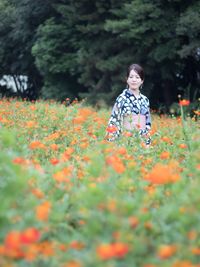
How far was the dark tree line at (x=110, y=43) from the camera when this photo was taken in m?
17.3

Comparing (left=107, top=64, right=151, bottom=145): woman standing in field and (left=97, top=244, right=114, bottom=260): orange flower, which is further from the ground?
(left=107, top=64, right=151, bottom=145): woman standing in field

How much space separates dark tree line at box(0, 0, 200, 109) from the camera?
17.3 m

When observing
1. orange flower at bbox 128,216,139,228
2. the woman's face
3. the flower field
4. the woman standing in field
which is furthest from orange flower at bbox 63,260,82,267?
the woman's face

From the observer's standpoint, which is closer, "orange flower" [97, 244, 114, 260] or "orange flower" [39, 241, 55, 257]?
"orange flower" [97, 244, 114, 260]

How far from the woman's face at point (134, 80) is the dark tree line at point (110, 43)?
359 inches

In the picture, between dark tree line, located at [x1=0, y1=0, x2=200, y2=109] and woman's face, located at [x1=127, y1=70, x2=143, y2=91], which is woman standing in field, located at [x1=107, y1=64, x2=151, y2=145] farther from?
dark tree line, located at [x1=0, y1=0, x2=200, y2=109]

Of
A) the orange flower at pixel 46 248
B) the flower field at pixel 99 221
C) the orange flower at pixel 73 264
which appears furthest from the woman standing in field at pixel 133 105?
the orange flower at pixel 73 264

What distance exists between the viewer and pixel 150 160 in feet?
14.3

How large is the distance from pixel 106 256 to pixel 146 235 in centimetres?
80

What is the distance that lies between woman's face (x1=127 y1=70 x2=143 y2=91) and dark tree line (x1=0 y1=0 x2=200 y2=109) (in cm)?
913

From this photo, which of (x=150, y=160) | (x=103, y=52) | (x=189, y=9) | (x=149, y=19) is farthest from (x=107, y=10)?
(x=150, y=160)

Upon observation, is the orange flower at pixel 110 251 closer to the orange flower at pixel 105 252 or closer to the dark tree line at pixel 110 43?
the orange flower at pixel 105 252

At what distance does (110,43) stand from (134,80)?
546 inches

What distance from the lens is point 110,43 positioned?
65.6ft
